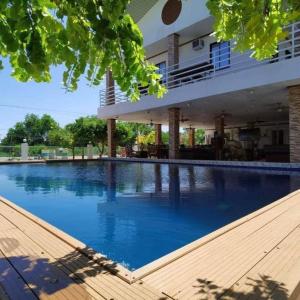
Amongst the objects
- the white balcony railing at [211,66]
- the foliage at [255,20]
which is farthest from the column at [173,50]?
the foliage at [255,20]

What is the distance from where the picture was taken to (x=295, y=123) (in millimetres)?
13477

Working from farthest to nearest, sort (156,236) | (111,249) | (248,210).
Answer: (248,210) → (156,236) → (111,249)

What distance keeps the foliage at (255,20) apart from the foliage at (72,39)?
88cm

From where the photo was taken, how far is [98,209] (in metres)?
7.59

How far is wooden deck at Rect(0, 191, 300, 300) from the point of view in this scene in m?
2.58

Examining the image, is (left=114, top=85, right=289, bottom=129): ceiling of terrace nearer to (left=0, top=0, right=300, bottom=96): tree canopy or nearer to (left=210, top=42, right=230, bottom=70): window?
(left=210, top=42, right=230, bottom=70): window

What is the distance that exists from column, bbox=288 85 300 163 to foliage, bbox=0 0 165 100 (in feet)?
39.1

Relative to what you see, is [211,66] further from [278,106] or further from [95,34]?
[95,34]

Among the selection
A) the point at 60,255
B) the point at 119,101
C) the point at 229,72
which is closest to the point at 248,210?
the point at 60,255

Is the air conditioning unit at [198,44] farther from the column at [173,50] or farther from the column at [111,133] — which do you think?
the column at [111,133]

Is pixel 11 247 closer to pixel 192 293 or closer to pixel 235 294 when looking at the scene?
pixel 192 293

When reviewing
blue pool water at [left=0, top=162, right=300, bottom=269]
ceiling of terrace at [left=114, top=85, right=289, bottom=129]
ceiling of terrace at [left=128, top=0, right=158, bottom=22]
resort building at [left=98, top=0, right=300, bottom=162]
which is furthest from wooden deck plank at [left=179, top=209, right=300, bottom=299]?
ceiling of terrace at [left=128, top=0, right=158, bottom=22]

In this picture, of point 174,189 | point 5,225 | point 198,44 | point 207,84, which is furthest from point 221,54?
point 5,225

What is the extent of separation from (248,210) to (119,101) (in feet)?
56.0
